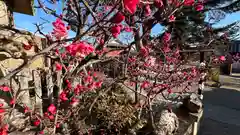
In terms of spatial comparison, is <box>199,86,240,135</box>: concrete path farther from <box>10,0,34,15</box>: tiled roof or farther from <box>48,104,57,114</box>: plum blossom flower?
<box>10,0,34,15</box>: tiled roof

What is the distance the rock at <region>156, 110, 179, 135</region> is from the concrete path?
922 millimetres

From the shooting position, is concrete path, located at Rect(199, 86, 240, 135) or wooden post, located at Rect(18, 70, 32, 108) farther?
concrete path, located at Rect(199, 86, 240, 135)

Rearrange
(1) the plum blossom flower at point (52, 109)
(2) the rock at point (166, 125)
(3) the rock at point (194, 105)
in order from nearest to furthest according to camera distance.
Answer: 1. (1) the plum blossom flower at point (52, 109)
2. (2) the rock at point (166, 125)
3. (3) the rock at point (194, 105)

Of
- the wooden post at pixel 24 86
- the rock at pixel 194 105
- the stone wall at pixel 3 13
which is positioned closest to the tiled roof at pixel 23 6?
the stone wall at pixel 3 13

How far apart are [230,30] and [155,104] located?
10559 millimetres

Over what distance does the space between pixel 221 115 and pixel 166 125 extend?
97.0 inches

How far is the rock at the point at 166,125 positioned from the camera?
2.51 meters

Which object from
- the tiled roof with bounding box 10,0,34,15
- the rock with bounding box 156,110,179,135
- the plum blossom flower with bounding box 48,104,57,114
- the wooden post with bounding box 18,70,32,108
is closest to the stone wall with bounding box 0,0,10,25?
the tiled roof with bounding box 10,0,34,15

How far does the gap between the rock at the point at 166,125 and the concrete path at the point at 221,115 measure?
92 centimetres

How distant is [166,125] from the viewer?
252cm

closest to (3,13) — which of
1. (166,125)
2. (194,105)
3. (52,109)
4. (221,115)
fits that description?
(52,109)

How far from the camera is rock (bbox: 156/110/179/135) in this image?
2.51 meters

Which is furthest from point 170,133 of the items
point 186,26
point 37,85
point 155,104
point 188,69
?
point 186,26

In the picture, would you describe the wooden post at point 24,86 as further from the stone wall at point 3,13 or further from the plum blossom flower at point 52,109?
the stone wall at point 3,13
